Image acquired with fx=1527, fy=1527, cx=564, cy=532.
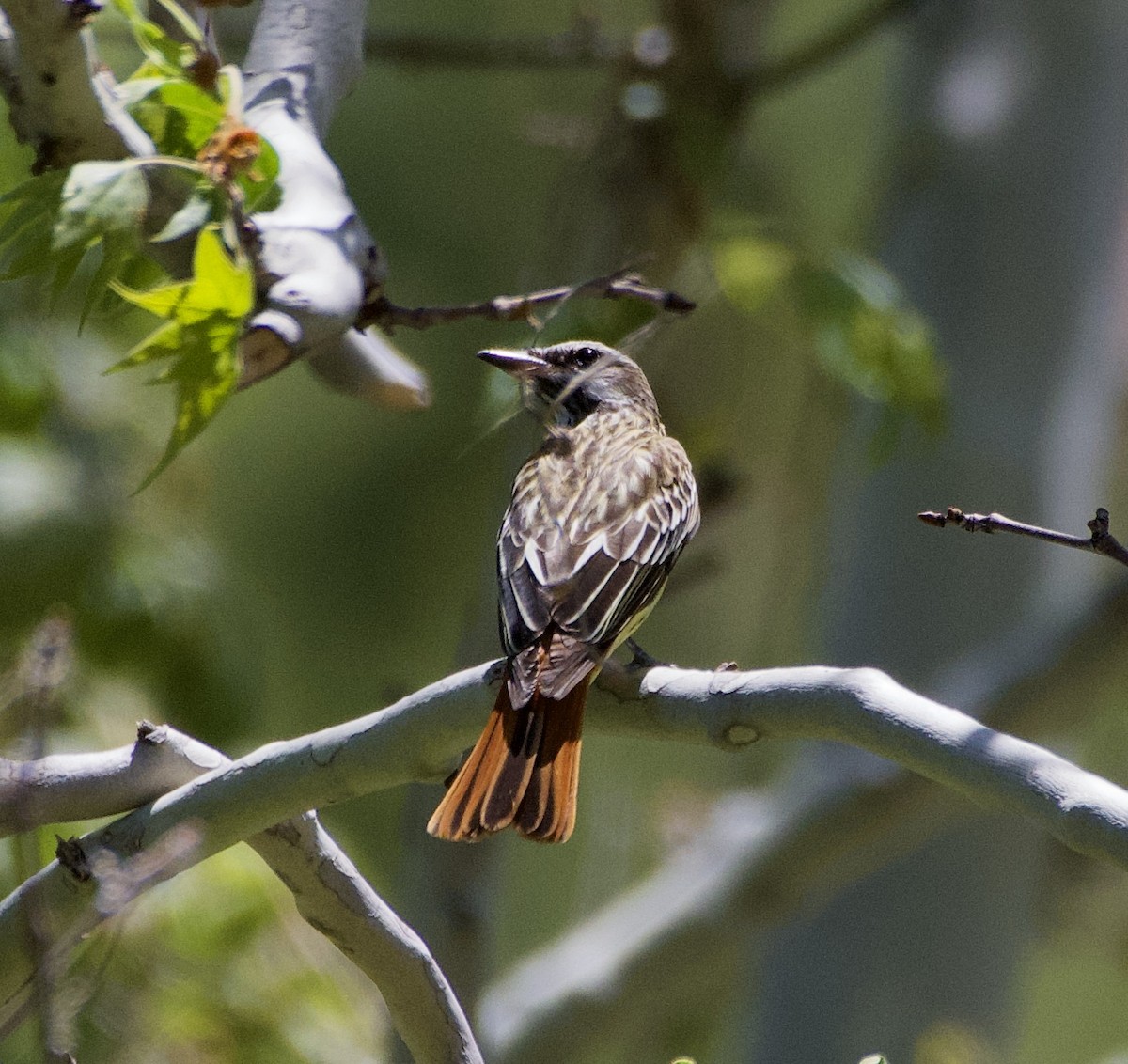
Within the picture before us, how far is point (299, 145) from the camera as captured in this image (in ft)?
5.92

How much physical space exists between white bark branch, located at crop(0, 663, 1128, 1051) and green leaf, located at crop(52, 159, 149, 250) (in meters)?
0.54

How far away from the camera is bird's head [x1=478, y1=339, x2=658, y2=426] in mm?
2273

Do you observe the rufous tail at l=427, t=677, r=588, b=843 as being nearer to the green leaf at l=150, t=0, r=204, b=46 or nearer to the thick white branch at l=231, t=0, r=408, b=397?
the thick white branch at l=231, t=0, r=408, b=397

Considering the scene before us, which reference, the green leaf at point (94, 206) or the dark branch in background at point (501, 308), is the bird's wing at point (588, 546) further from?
the green leaf at point (94, 206)

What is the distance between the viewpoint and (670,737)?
1.43 m

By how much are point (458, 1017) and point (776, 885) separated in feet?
7.35

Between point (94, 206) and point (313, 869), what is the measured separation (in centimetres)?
68

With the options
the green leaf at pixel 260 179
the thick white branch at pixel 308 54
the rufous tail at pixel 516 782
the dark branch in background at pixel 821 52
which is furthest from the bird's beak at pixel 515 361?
the dark branch in background at pixel 821 52

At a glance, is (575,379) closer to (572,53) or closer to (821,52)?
(572,53)

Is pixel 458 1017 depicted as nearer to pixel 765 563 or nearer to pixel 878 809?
pixel 878 809

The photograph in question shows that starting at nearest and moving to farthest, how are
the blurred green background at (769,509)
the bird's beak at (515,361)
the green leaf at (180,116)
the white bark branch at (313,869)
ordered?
the white bark branch at (313,869), the green leaf at (180,116), the bird's beak at (515,361), the blurred green background at (769,509)

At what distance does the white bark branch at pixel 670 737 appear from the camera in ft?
3.88

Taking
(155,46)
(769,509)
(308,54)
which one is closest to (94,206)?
(155,46)

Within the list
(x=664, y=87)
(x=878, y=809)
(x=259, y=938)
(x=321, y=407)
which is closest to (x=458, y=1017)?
(x=259, y=938)
